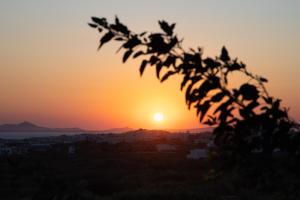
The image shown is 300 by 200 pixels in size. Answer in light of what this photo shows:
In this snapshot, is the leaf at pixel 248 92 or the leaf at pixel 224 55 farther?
the leaf at pixel 224 55

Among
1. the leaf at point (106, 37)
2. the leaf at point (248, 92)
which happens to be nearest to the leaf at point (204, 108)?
the leaf at point (248, 92)

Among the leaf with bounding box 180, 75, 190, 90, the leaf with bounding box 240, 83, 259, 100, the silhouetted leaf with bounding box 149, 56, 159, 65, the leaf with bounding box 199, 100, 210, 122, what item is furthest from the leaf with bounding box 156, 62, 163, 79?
the leaf with bounding box 240, 83, 259, 100

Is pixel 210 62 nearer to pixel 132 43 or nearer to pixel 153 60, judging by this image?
pixel 153 60

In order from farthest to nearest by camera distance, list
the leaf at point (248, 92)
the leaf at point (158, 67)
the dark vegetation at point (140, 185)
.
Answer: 1. the dark vegetation at point (140, 185)
2. the leaf at point (158, 67)
3. the leaf at point (248, 92)

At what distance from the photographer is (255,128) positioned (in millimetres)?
2824

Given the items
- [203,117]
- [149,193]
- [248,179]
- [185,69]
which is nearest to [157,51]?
[185,69]

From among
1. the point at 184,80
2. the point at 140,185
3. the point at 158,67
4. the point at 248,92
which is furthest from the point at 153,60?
the point at 140,185

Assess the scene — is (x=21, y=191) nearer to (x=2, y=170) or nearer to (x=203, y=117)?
(x=2, y=170)

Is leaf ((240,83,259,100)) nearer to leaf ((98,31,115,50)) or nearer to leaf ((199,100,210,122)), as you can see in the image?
leaf ((199,100,210,122))

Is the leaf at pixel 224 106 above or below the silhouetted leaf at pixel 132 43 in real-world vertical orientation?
below

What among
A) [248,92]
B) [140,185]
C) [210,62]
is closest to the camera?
[248,92]

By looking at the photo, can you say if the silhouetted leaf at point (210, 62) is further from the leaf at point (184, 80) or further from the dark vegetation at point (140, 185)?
the dark vegetation at point (140, 185)

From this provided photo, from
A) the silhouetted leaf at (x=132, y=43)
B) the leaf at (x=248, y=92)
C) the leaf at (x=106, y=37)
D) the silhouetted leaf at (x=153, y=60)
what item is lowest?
the leaf at (x=248, y=92)

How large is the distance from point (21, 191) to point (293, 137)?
99.0 ft
